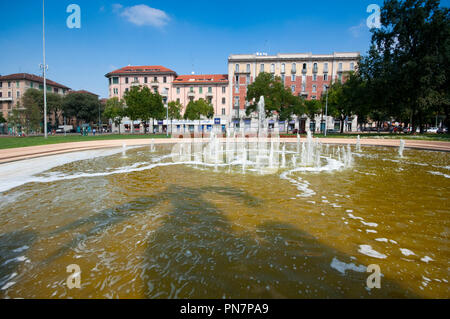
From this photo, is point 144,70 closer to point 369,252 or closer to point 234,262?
point 234,262

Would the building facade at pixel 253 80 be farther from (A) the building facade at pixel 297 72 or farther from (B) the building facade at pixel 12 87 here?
(B) the building facade at pixel 12 87

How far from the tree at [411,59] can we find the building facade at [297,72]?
28.9 metres

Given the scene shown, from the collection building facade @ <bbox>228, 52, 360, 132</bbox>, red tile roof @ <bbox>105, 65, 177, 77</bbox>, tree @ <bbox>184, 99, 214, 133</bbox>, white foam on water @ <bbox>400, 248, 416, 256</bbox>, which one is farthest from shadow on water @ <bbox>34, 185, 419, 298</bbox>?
red tile roof @ <bbox>105, 65, 177, 77</bbox>

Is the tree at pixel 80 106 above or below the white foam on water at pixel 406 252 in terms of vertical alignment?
above

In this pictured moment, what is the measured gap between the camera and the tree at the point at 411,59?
28750 millimetres

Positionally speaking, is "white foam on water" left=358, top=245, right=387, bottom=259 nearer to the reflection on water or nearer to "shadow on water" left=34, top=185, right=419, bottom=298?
the reflection on water

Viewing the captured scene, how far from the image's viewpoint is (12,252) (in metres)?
3.25

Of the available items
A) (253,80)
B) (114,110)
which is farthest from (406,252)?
(114,110)

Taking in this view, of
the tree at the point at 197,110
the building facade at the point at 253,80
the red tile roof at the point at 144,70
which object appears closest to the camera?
the tree at the point at 197,110

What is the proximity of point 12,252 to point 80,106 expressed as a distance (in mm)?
79365

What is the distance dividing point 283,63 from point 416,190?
64916 millimetres

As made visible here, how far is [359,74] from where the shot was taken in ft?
120

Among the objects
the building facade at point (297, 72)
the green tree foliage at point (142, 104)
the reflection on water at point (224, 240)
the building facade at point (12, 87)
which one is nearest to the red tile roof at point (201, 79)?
the building facade at point (297, 72)

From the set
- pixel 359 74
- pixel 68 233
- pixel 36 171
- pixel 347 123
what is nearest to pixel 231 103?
pixel 347 123
